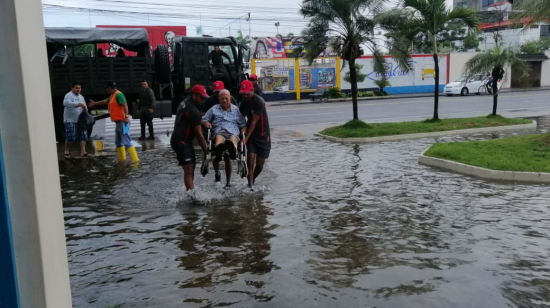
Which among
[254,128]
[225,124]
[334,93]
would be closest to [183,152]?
[225,124]

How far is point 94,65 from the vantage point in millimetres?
14539

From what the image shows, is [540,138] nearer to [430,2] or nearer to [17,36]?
[430,2]

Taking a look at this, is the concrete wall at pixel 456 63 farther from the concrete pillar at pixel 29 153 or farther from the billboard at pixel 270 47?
the concrete pillar at pixel 29 153

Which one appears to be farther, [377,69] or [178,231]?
[377,69]

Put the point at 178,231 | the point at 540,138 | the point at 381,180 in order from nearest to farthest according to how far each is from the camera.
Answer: the point at 178,231 < the point at 381,180 < the point at 540,138

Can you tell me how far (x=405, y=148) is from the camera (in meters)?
12.8

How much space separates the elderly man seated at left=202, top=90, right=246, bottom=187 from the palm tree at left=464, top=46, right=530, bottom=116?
12105mm

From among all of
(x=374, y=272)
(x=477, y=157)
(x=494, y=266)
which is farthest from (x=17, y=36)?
(x=477, y=157)

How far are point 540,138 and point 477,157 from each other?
7.76 feet

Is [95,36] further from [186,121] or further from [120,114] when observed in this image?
[186,121]

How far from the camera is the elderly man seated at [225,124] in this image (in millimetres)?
7809

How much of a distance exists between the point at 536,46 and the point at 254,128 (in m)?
53.0

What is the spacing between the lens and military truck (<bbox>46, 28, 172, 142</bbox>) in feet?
46.5

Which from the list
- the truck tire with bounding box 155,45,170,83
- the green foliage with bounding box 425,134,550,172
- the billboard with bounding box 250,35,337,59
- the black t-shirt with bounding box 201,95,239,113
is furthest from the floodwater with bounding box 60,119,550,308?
the billboard with bounding box 250,35,337,59
